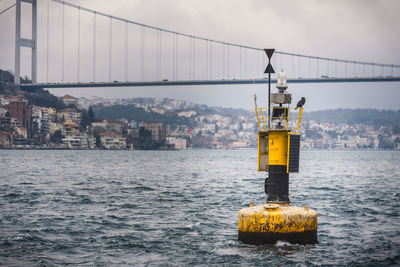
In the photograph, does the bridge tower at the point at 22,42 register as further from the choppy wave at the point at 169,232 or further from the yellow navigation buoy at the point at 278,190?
the yellow navigation buoy at the point at 278,190

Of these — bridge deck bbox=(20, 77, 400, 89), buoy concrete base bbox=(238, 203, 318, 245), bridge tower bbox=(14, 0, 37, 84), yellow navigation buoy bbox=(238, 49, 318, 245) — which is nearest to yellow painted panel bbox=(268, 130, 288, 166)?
yellow navigation buoy bbox=(238, 49, 318, 245)

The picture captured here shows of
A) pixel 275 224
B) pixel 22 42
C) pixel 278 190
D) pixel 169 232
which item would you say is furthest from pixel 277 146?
pixel 22 42

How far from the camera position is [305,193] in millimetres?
21344

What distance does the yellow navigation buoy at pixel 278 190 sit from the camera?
338 inches

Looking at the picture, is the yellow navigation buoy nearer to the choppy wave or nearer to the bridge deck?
the choppy wave

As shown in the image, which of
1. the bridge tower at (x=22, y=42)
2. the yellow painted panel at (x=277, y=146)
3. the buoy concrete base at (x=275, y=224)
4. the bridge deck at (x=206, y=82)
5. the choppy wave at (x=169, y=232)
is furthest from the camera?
the bridge tower at (x=22, y=42)

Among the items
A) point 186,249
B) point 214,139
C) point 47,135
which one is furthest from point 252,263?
point 214,139

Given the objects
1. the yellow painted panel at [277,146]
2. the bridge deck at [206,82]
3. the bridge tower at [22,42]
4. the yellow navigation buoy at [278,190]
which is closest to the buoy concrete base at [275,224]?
the yellow navigation buoy at [278,190]

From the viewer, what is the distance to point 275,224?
855 centimetres

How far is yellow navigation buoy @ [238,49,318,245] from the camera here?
8586 millimetres

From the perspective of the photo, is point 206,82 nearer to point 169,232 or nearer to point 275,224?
point 169,232

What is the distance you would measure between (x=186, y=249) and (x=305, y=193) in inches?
487

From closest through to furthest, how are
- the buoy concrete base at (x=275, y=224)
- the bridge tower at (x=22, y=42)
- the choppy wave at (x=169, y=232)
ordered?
1. the buoy concrete base at (x=275, y=224)
2. the choppy wave at (x=169, y=232)
3. the bridge tower at (x=22, y=42)

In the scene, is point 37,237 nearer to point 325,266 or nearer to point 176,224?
point 176,224
